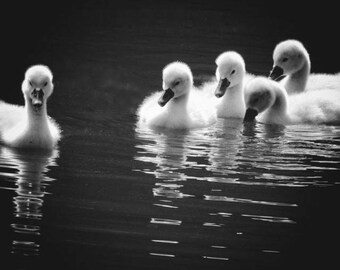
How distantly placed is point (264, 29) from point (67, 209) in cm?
996

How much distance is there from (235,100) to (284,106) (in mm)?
600

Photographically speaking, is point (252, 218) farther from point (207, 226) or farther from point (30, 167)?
point (30, 167)

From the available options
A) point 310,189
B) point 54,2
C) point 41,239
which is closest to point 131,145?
point 310,189

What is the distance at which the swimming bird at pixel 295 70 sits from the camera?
11188mm

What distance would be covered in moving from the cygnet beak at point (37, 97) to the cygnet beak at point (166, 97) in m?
1.54

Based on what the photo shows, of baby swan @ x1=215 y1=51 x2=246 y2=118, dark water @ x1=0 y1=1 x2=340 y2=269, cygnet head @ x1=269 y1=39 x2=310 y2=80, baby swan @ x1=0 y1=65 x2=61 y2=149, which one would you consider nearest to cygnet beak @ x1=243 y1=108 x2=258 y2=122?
dark water @ x1=0 y1=1 x2=340 y2=269

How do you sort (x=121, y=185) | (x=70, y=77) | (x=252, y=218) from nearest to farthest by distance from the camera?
(x=252, y=218), (x=121, y=185), (x=70, y=77)

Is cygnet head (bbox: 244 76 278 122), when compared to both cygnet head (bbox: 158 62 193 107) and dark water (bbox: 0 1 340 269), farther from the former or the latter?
cygnet head (bbox: 158 62 193 107)

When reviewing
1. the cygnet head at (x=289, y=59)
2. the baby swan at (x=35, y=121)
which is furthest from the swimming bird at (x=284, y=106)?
the baby swan at (x=35, y=121)

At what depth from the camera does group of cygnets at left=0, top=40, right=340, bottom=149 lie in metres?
9.75

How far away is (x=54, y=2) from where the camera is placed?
1923 cm

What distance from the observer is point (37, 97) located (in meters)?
8.47

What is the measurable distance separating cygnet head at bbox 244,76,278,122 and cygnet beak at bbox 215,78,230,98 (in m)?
0.28

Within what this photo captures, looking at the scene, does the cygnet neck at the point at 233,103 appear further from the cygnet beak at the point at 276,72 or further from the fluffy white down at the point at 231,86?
the cygnet beak at the point at 276,72
